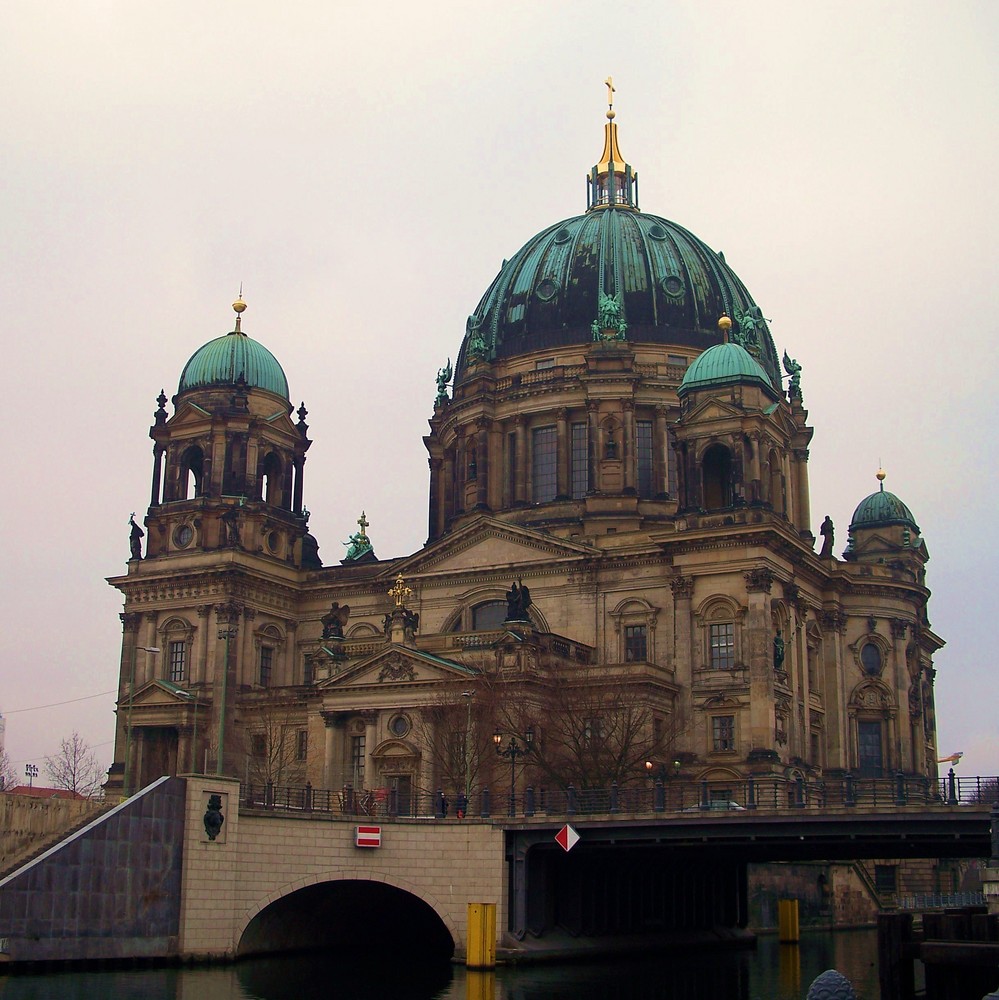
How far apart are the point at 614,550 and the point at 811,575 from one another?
1122 cm

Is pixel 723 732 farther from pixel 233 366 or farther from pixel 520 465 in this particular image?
pixel 233 366

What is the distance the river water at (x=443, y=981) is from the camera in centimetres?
4484

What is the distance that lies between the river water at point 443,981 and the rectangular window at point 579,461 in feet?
128

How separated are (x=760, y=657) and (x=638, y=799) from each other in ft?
53.0

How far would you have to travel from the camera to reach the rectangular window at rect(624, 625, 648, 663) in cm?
8275

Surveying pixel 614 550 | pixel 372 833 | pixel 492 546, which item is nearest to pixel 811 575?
pixel 614 550

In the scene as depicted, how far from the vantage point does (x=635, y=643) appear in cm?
8319

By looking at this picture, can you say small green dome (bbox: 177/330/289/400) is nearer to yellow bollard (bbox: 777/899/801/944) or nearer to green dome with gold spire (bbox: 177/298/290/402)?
green dome with gold spire (bbox: 177/298/290/402)

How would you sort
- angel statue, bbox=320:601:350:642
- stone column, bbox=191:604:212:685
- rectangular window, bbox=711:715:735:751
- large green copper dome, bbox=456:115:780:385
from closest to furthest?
1. rectangular window, bbox=711:715:735:751
2. angel statue, bbox=320:601:350:642
3. stone column, bbox=191:604:212:685
4. large green copper dome, bbox=456:115:780:385

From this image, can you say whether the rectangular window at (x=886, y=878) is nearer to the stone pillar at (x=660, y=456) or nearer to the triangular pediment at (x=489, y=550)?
the triangular pediment at (x=489, y=550)

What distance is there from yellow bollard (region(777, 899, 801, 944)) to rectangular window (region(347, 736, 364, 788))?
2217 cm

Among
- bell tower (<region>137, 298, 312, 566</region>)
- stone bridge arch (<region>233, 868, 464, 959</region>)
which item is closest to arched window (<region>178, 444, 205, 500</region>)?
bell tower (<region>137, 298, 312, 566</region>)

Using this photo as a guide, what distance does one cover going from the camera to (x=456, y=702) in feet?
250

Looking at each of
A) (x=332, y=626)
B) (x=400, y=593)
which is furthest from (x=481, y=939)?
(x=332, y=626)
